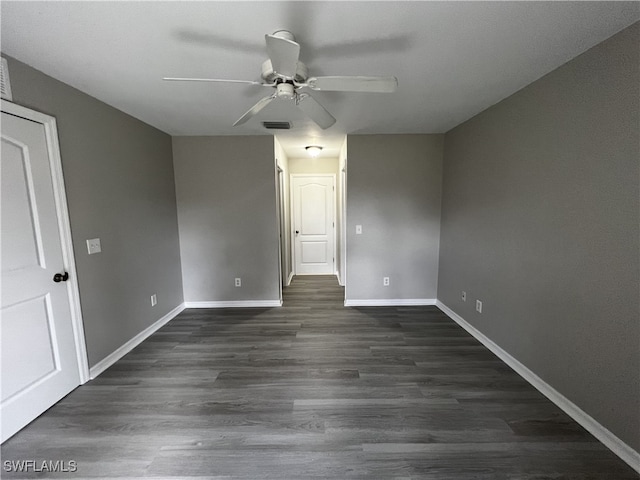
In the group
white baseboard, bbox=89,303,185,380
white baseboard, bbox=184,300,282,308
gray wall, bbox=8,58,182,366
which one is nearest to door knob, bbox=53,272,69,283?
gray wall, bbox=8,58,182,366

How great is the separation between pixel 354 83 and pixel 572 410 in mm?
2427

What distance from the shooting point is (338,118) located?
A: 2.64 meters

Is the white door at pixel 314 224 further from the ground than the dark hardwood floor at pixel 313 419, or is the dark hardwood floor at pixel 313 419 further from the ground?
the white door at pixel 314 224

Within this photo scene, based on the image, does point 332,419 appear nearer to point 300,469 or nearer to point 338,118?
point 300,469

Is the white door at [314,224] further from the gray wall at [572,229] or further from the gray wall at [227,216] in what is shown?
the gray wall at [572,229]

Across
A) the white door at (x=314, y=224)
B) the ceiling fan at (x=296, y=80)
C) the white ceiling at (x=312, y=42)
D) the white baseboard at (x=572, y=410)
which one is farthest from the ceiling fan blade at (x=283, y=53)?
the white door at (x=314, y=224)

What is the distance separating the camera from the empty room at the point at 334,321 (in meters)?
1.30

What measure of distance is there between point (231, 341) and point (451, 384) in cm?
204

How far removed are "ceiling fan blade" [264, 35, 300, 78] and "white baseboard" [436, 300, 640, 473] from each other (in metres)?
2.60

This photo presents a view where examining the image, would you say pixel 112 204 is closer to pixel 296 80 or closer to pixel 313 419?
pixel 296 80

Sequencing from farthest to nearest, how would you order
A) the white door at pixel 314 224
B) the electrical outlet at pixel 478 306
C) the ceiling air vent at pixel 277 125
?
1. the white door at pixel 314 224
2. the ceiling air vent at pixel 277 125
3. the electrical outlet at pixel 478 306

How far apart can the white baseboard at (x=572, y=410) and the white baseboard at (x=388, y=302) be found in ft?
3.18

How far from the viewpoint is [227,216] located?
10.9 ft

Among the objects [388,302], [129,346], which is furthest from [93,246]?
[388,302]
